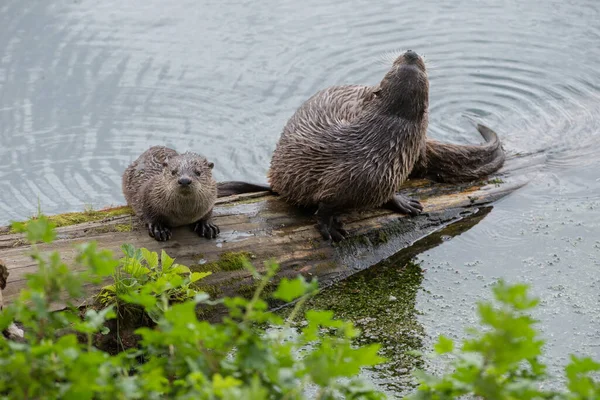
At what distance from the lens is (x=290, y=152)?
6242 mm

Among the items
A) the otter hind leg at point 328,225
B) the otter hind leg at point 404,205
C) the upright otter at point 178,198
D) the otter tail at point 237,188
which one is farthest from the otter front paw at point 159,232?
the otter hind leg at point 404,205

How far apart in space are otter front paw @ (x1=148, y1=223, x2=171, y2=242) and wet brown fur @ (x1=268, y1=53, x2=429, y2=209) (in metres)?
0.96

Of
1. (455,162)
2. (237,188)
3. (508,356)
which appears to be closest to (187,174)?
(237,188)

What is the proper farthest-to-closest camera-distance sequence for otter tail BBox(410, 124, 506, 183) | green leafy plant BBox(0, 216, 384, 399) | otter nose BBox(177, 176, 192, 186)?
1. otter tail BBox(410, 124, 506, 183)
2. otter nose BBox(177, 176, 192, 186)
3. green leafy plant BBox(0, 216, 384, 399)

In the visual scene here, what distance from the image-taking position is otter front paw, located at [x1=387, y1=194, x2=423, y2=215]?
641cm

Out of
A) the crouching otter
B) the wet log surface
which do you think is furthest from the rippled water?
the crouching otter

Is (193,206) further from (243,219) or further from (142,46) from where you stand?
(142,46)

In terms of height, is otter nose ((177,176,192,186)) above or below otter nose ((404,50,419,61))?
below

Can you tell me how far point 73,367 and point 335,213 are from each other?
3483 mm

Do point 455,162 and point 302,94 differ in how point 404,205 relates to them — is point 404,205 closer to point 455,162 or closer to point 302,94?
point 455,162

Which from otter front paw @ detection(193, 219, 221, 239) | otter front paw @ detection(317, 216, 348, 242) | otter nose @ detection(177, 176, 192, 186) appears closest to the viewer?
otter nose @ detection(177, 176, 192, 186)

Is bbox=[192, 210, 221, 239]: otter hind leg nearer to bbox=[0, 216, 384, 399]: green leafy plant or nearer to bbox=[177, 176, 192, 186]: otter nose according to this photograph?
bbox=[177, 176, 192, 186]: otter nose

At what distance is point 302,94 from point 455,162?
2630 mm

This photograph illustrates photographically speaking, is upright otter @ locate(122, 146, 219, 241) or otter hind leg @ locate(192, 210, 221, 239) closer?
upright otter @ locate(122, 146, 219, 241)
